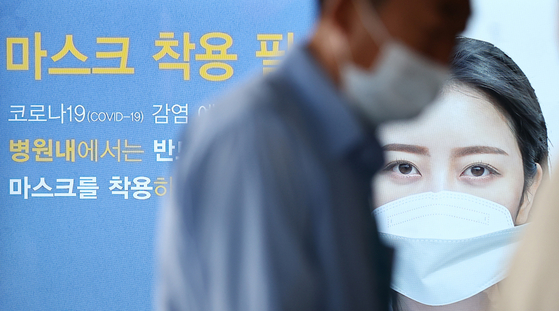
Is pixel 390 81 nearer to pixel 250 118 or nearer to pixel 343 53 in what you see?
pixel 343 53

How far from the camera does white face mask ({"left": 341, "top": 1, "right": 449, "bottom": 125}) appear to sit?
2.63 feet

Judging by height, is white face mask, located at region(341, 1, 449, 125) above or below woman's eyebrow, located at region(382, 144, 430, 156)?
below

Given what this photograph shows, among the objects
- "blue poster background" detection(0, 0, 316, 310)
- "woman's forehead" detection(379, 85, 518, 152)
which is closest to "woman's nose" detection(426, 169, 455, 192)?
"woman's forehead" detection(379, 85, 518, 152)

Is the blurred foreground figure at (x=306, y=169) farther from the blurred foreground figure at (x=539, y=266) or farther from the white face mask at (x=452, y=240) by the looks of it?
the white face mask at (x=452, y=240)

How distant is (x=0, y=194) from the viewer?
7.76 feet

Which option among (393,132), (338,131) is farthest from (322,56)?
(393,132)

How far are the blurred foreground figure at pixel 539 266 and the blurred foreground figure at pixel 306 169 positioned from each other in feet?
0.64

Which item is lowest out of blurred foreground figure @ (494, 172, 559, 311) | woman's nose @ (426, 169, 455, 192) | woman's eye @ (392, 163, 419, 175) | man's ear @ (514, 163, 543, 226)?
blurred foreground figure @ (494, 172, 559, 311)

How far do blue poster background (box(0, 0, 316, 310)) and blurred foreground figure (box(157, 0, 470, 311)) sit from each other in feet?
5.25

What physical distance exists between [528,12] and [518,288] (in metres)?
1.97

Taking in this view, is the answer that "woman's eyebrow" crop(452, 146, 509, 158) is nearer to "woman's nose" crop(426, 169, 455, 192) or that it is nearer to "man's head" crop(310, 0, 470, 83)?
"woman's nose" crop(426, 169, 455, 192)

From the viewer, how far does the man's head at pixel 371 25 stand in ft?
2.61

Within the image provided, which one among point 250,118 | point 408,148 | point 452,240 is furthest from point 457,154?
point 250,118

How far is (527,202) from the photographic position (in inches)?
94.7
